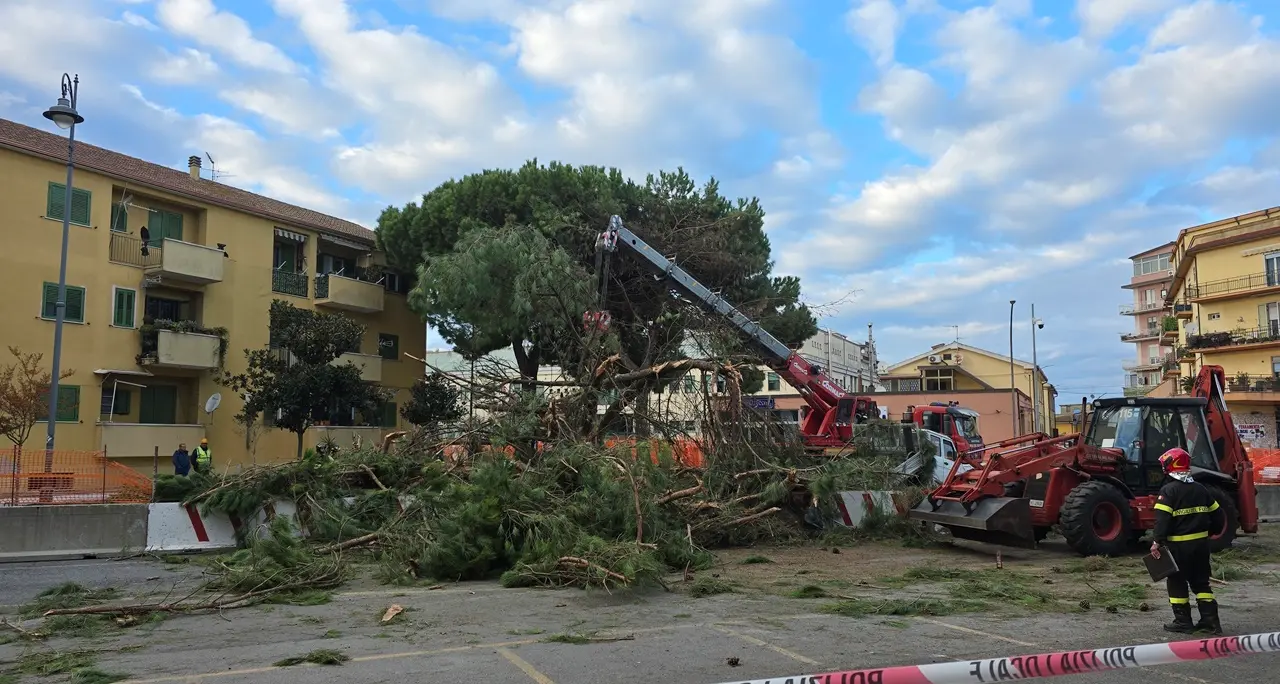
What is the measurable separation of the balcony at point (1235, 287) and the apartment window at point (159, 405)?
5091 cm

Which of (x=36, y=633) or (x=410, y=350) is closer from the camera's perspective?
(x=36, y=633)

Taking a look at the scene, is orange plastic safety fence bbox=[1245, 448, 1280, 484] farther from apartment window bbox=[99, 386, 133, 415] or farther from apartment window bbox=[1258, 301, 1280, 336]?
apartment window bbox=[99, 386, 133, 415]

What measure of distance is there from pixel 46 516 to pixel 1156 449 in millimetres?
15231

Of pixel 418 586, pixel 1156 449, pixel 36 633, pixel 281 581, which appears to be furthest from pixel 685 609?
pixel 1156 449

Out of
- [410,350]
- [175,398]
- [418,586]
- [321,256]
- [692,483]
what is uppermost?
[321,256]

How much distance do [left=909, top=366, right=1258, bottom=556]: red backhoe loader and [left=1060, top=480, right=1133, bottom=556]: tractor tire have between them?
0.04 feet

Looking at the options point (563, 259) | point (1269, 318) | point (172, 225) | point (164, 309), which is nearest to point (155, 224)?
point (172, 225)

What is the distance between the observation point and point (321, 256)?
109ft

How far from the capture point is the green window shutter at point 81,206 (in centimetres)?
2491

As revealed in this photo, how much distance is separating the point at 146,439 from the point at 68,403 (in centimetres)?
234

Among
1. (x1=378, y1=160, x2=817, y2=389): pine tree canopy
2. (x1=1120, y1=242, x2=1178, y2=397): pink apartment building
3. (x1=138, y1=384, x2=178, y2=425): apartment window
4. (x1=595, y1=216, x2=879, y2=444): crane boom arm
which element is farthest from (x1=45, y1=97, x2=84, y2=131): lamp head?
(x1=1120, y1=242, x2=1178, y2=397): pink apartment building

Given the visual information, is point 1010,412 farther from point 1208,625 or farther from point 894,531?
point 1208,625

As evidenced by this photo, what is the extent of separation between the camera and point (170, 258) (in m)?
26.2

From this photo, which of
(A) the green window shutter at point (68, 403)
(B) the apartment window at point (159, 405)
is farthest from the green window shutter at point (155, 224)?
(A) the green window shutter at point (68, 403)
